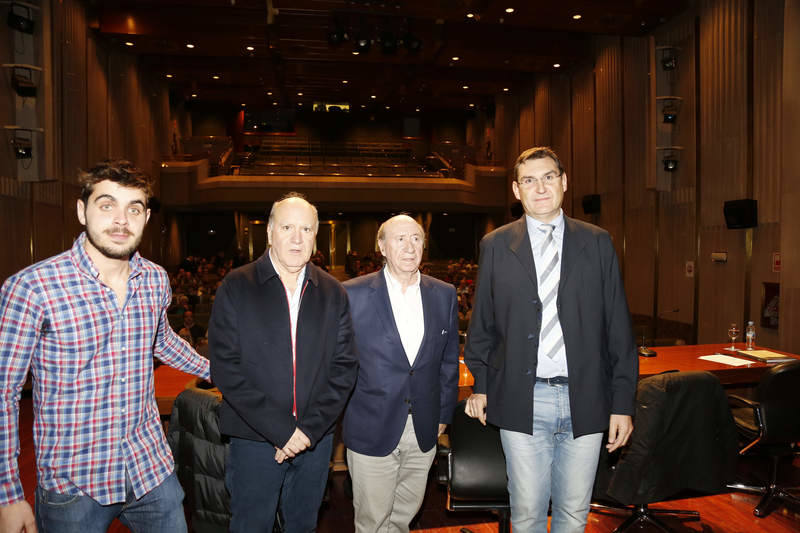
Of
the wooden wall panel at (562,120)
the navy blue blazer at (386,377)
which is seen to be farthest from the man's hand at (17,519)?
the wooden wall panel at (562,120)

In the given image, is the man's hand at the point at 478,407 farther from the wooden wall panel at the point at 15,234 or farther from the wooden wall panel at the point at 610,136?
the wooden wall panel at the point at 610,136

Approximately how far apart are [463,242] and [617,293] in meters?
18.6

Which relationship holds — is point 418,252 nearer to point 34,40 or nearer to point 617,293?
point 617,293

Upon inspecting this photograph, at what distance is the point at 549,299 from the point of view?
1.79m

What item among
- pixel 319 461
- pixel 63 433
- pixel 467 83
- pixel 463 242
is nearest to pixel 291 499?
pixel 319 461

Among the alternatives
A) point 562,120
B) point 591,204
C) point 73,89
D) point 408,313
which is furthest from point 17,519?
point 562,120

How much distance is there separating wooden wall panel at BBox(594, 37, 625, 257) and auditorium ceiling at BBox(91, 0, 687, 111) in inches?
28.6

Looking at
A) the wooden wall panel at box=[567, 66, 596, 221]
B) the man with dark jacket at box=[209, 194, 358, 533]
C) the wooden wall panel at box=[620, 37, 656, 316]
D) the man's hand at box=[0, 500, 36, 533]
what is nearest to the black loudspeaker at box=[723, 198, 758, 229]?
the wooden wall panel at box=[620, 37, 656, 316]

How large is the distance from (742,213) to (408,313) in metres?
5.65

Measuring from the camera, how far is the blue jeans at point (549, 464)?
68.6 inches

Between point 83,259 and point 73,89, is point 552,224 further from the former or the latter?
point 73,89

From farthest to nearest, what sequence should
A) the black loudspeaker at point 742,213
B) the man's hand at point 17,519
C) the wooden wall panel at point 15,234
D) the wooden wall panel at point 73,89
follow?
1. the wooden wall panel at point 73,89
2. the wooden wall panel at point 15,234
3. the black loudspeaker at point 742,213
4. the man's hand at point 17,519

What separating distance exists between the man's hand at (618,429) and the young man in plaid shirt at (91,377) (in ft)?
4.92

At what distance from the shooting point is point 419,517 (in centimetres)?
289
